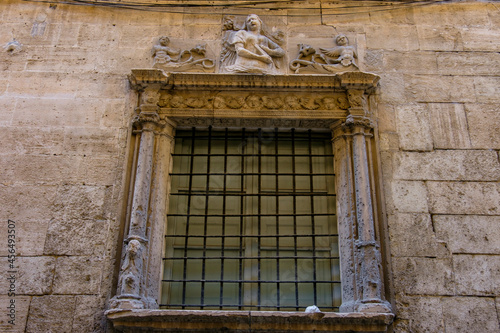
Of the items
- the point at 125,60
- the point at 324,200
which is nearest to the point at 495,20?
the point at 324,200

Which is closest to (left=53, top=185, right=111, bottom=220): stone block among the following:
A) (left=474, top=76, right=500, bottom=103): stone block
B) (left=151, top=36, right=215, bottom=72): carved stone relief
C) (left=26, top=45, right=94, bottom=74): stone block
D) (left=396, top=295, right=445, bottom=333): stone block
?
(left=26, top=45, right=94, bottom=74): stone block

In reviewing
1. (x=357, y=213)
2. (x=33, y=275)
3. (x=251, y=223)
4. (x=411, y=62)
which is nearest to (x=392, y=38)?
(x=411, y=62)

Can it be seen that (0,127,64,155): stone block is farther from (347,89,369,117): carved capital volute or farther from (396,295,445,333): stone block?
(396,295,445,333): stone block

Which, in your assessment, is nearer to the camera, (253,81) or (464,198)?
(464,198)

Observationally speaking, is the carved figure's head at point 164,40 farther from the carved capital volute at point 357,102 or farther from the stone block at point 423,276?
the stone block at point 423,276

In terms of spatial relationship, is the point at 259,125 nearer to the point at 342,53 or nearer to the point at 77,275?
the point at 342,53

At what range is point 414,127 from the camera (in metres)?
5.51

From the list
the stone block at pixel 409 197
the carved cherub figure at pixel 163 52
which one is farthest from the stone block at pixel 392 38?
the carved cherub figure at pixel 163 52

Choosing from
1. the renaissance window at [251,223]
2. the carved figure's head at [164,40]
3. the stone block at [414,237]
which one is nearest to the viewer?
the stone block at [414,237]

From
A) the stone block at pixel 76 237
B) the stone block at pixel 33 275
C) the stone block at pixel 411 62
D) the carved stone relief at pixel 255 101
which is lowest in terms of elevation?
the stone block at pixel 33 275

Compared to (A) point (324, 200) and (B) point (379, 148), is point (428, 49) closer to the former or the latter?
(B) point (379, 148)

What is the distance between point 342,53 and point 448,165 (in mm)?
1646

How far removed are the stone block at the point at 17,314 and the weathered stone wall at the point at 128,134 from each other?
13mm

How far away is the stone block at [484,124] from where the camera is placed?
5.43 m
